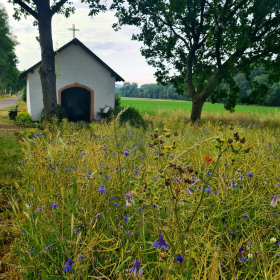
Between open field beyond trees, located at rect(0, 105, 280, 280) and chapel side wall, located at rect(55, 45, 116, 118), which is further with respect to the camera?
chapel side wall, located at rect(55, 45, 116, 118)

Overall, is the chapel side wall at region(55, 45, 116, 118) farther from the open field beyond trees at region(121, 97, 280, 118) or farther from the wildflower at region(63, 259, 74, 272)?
the wildflower at region(63, 259, 74, 272)

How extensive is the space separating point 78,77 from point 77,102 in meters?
1.75

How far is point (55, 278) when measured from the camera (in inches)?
74.8

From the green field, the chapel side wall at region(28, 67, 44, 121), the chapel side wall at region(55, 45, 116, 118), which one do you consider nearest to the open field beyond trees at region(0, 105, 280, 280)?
the green field

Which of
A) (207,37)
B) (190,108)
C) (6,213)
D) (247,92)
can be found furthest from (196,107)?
(247,92)

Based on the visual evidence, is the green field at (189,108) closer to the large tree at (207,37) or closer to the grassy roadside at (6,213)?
the large tree at (207,37)

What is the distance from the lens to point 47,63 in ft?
36.4

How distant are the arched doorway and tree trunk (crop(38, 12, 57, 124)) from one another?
3.92 m

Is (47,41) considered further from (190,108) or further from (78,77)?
(190,108)

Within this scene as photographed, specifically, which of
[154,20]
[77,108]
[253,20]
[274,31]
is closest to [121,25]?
A: [154,20]

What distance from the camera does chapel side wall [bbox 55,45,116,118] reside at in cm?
1480

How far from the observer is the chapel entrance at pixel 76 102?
611 inches

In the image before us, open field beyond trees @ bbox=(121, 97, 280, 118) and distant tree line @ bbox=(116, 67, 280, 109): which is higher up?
distant tree line @ bbox=(116, 67, 280, 109)

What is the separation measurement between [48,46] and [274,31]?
1213 centimetres
